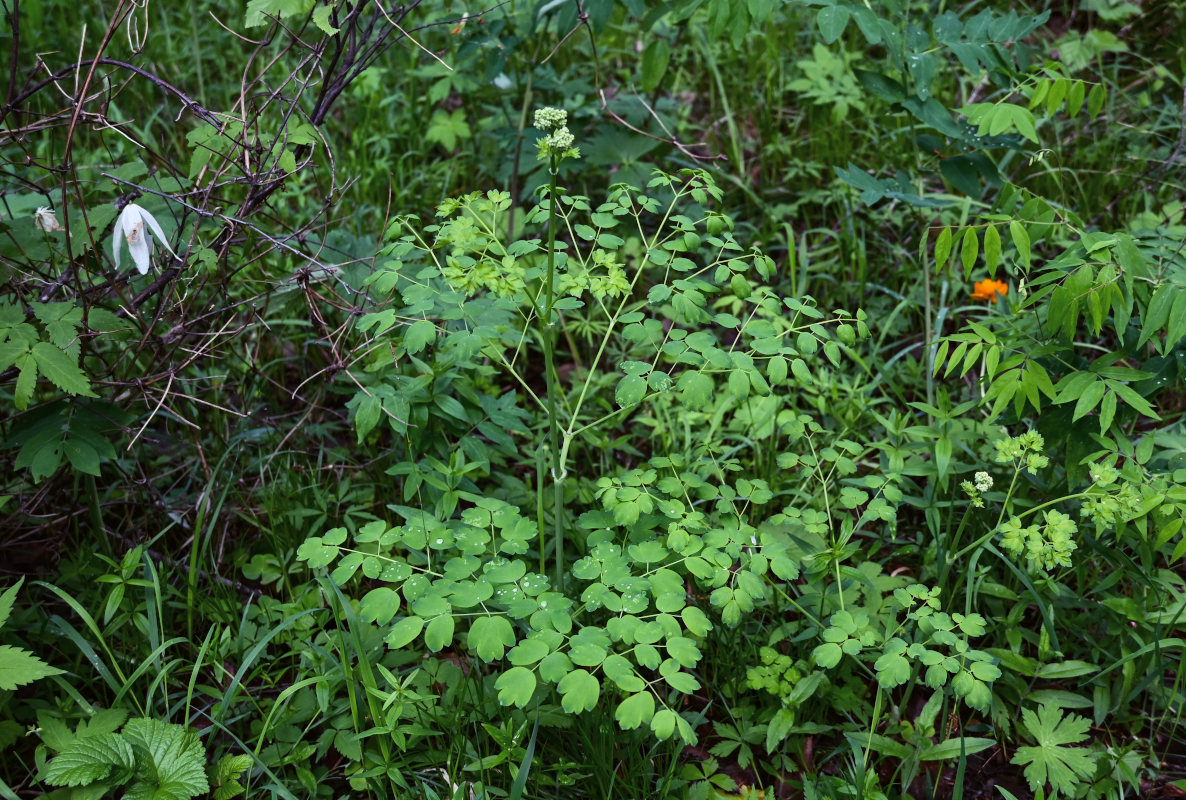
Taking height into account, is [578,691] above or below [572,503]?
above

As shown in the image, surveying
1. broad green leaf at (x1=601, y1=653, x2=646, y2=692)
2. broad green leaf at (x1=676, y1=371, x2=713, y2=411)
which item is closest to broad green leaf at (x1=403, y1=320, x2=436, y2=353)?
broad green leaf at (x1=676, y1=371, x2=713, y2=411)

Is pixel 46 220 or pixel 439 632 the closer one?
pixel 439 632

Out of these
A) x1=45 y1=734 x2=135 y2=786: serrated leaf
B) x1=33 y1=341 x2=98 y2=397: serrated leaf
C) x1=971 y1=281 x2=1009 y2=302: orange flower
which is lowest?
x1=45 y1=734 x2=135 y2=786: serrated leaf

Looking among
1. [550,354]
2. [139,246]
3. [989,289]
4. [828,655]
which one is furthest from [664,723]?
[989,289]

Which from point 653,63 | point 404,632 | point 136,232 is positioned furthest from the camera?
point 653,63

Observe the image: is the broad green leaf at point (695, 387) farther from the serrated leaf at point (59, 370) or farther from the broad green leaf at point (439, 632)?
the serrated leaf at point (59, 370)

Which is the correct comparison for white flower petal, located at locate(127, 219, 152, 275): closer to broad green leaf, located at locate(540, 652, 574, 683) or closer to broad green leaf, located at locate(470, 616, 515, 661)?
broad green leaf, located at locate(470, 616, 515, 661)

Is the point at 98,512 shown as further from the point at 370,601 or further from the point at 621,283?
the point at 621,283

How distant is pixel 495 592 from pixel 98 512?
125 centimetres

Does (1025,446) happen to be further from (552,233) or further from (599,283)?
(552,233)

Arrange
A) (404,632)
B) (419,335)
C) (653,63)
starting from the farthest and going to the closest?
1. (653,63)
2. (419,335)
3. (404,632)

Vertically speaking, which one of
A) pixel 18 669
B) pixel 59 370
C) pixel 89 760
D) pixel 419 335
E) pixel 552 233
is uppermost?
pixel 552 233

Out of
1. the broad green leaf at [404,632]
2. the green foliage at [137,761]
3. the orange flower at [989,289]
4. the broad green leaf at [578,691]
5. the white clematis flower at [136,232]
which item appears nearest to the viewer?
the broad green leaf at [578,691]

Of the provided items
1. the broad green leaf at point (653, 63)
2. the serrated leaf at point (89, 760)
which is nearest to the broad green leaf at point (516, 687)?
the serrated leaf at point (89, 760)
